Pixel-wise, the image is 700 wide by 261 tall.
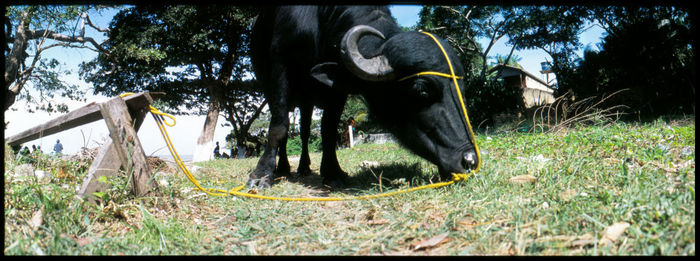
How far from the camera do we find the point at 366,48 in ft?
10.4

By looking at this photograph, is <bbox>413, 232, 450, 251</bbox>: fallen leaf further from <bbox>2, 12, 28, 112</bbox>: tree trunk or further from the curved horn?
<bbox>2, 12, 28, 112</bbox>: tree trunk

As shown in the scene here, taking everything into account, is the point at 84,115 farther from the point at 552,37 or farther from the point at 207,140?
the point at 552,37

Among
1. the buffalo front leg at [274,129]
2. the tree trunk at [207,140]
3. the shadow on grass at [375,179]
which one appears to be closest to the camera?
the shadow on grass at [375,179]

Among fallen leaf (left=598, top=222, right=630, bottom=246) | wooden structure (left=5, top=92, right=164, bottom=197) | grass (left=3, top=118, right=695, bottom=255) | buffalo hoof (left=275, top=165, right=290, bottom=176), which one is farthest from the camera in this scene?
buffalo hoof (left=275, top=165, right=290, bottom=176)

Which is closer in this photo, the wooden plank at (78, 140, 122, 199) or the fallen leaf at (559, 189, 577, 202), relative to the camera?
the fallen leaf at (559, 189, 577, 202)

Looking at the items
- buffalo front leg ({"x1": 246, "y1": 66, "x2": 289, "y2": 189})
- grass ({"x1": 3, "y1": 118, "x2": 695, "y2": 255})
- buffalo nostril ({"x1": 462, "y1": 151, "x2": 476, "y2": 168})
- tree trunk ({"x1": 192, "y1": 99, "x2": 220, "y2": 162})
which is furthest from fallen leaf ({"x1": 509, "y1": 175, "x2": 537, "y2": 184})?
tree trunk ({"x1": 192, "y1": 99, "x2": 220, "y2": 162})

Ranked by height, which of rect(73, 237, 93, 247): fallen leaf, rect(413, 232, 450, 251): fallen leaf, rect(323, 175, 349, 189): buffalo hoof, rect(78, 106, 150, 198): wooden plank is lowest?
rect(413, 232, 450, 251): fallen leaf

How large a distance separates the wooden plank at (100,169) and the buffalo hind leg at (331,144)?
1873 millimetres

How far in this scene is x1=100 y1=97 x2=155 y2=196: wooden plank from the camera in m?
2.33

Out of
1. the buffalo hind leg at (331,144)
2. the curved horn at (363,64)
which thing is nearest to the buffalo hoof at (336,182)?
the buffalo hind leg at (331,144)

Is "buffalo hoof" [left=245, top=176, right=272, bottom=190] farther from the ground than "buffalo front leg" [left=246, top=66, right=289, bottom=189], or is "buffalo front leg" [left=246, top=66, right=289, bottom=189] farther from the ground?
"buffalo front leg" [left=246, top=66, right=289, bottom=189]

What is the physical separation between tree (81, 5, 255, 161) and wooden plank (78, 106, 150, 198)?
1072cm

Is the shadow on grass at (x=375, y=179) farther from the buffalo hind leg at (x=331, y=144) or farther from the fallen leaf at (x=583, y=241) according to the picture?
the fallen leaf at (x=583, y=241)

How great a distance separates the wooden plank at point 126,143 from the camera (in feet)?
7.65
